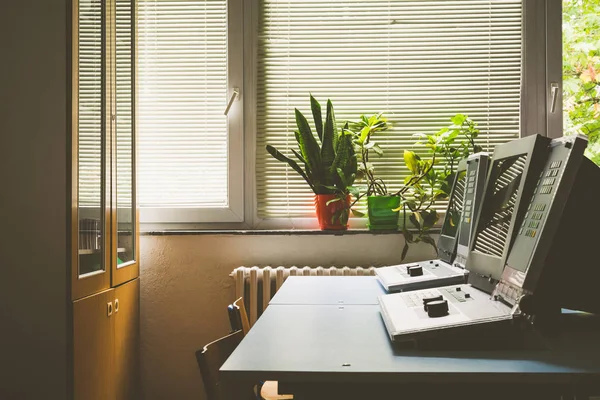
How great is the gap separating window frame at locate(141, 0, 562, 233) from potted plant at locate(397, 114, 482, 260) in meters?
0.33

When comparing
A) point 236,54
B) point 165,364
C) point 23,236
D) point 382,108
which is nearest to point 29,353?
point 23,236

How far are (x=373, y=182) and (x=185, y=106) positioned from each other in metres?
1.23

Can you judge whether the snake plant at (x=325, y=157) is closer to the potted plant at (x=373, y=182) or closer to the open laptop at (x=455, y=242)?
the potted plant at (x=373, y=182)

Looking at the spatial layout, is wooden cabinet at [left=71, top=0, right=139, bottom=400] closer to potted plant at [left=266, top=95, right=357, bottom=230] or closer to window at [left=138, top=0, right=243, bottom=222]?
window at [left=138, top=0, right=243, bottom=222]

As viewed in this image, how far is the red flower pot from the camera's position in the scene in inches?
120

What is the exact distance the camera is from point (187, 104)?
332cm

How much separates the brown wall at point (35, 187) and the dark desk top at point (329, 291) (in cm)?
86

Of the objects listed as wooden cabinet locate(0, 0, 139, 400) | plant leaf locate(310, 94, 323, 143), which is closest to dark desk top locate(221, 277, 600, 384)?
wooden cabinet locate(0, 0, 139, 400)

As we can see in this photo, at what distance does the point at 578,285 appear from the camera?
4.35 feet

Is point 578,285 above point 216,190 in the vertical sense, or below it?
below

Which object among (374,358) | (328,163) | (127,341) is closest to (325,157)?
(328,163)

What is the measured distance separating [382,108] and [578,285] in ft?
7.08

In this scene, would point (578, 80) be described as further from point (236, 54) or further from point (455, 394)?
point (455, 394)

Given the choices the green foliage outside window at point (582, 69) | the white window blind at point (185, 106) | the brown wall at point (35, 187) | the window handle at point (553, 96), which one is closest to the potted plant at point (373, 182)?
the white window blind at point (185, 106)
